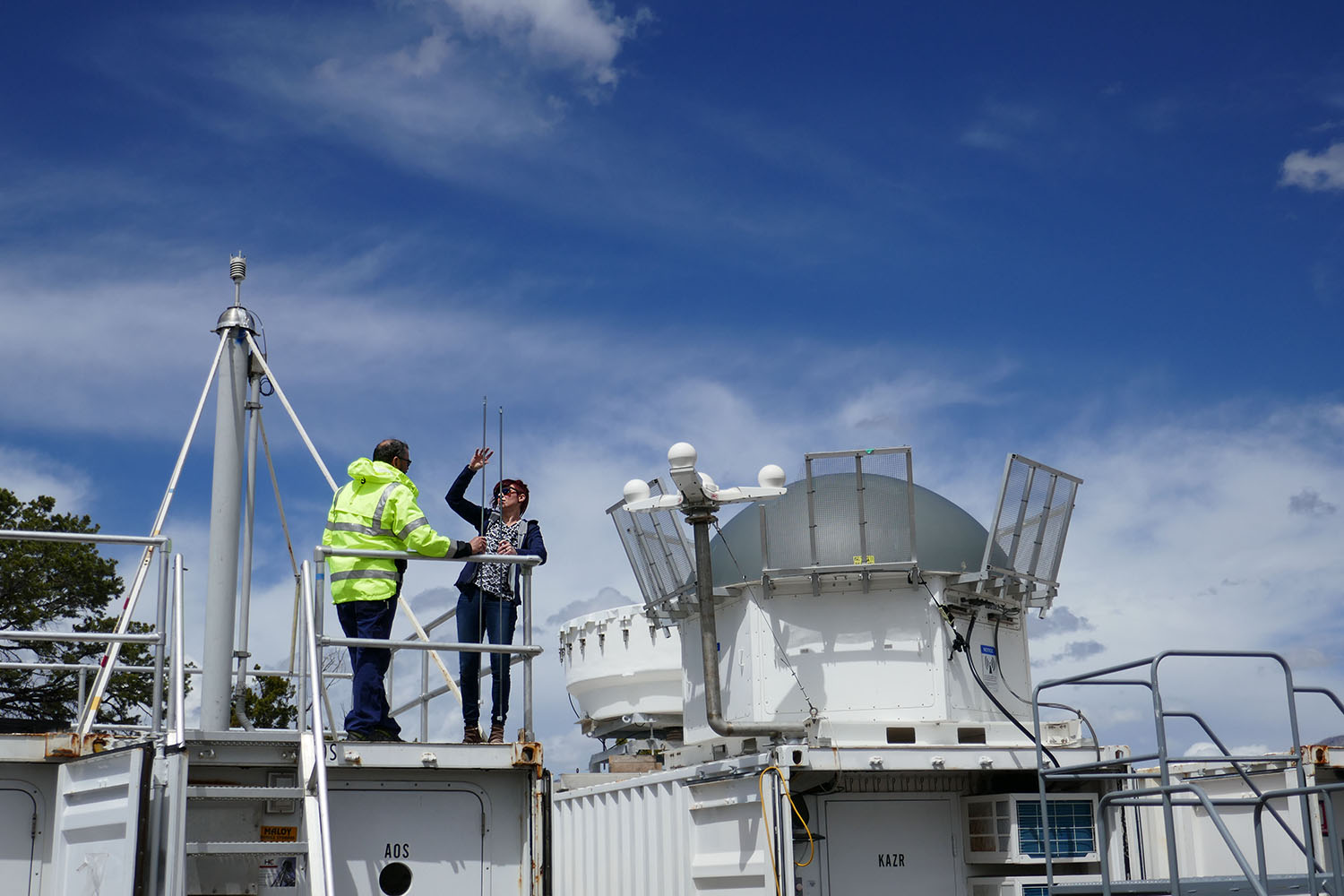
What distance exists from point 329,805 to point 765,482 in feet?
18.8

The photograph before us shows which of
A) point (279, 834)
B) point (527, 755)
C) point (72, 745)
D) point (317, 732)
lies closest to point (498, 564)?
point (527, 755)

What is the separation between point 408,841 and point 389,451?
9.47 ft

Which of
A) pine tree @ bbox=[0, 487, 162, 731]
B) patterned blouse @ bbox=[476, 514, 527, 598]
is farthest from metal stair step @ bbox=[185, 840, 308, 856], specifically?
pine tree @ bbox=[0, 487, 162, 731]

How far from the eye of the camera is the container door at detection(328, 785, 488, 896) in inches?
346

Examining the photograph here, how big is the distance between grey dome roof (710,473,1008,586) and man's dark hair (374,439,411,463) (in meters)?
4.96

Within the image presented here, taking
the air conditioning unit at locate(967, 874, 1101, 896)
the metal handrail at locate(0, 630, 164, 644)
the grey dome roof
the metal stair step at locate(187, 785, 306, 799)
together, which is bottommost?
the air conditioning unit at locate(967, 874, 1101, 896)

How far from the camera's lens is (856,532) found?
542 inches

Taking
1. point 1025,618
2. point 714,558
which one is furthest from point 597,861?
point 1025,618

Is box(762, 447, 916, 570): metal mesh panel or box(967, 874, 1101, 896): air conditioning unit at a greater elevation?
box(762, 447, 916, 570): metal mesh panel

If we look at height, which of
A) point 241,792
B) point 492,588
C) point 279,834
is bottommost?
point 279,834

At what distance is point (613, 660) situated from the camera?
20047mm

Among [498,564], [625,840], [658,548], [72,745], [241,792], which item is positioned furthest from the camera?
[658,548]

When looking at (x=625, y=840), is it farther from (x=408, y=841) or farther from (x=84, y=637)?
(x=84, y=637)

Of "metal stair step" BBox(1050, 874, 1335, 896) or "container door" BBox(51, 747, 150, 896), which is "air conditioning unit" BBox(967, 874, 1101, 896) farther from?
"container door" BBox(51, 747, 150, 896)
